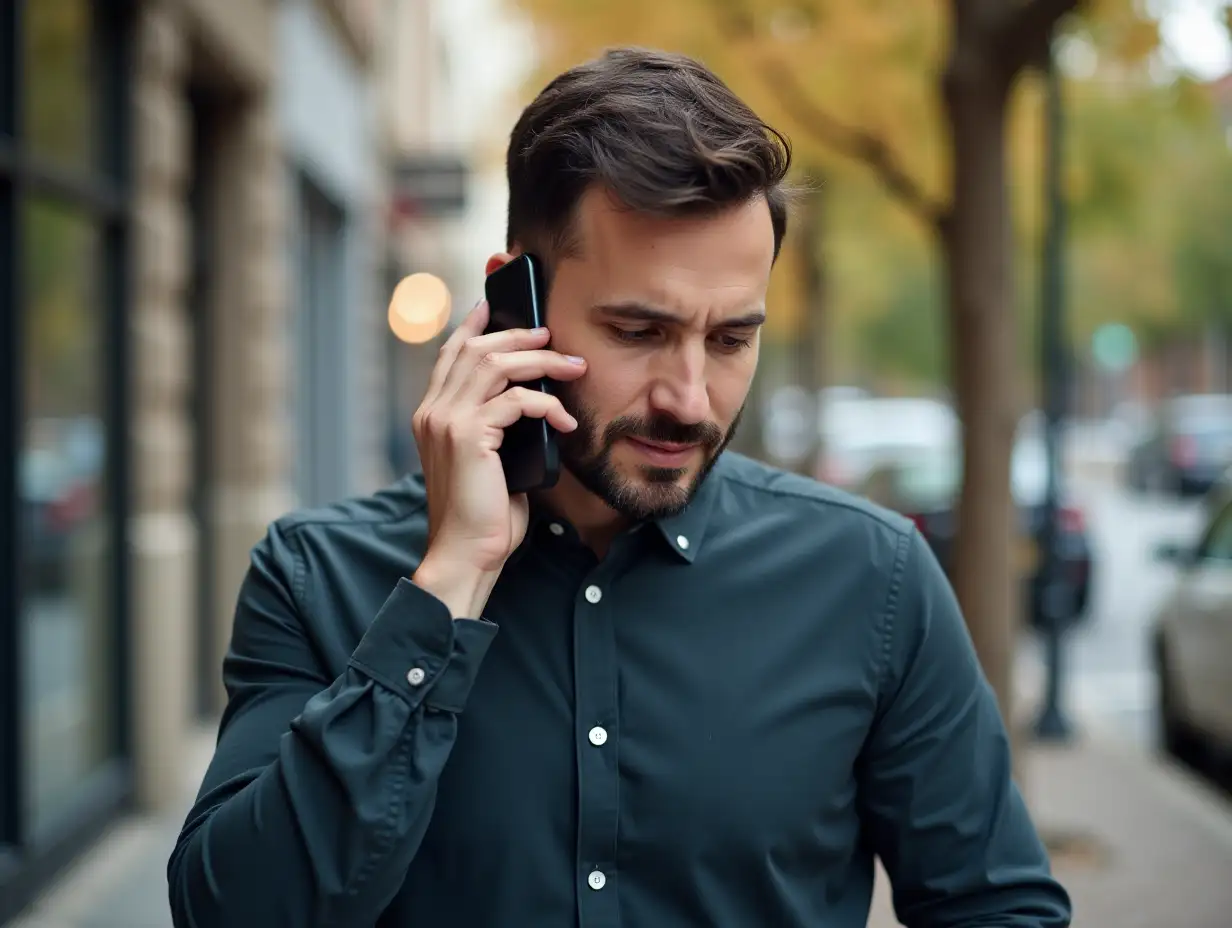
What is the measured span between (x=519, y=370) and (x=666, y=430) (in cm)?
20

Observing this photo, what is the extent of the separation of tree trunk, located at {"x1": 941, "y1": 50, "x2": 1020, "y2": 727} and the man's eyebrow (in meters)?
4.18

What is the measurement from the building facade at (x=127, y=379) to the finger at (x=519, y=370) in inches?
159

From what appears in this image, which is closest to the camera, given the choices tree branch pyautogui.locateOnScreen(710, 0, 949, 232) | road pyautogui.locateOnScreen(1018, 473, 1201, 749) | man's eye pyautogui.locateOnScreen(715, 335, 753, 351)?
man's eye pyautogui.locateOnScreen(715, 335, 753, 351)

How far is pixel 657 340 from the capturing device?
194 cm

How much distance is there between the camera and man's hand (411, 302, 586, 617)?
1889mm

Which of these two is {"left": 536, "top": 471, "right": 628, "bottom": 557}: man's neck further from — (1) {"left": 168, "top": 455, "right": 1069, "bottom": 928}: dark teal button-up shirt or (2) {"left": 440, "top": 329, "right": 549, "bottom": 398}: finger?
(2) {"left": 440, "top": 329, "right": 549, "bottom": 398}: finger

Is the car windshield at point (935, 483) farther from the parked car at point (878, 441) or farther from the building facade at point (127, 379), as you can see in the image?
the building facade at point (127, 379)

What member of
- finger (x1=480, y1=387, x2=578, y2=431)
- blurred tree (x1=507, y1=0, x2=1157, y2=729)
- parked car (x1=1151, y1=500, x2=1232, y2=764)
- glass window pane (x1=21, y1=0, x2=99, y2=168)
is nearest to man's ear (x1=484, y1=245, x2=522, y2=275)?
finger (x1=480, y1=387, x2=578, y2=431)

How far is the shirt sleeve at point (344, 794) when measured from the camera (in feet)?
5.76

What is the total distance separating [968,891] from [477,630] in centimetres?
70

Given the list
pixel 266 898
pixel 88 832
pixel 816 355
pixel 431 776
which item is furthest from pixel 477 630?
pixel 816 355

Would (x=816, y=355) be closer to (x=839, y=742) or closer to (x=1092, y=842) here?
(x=1092, y=842)

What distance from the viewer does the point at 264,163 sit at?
31.9 ft

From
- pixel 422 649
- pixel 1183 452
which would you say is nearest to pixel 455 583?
pixel 422 649
